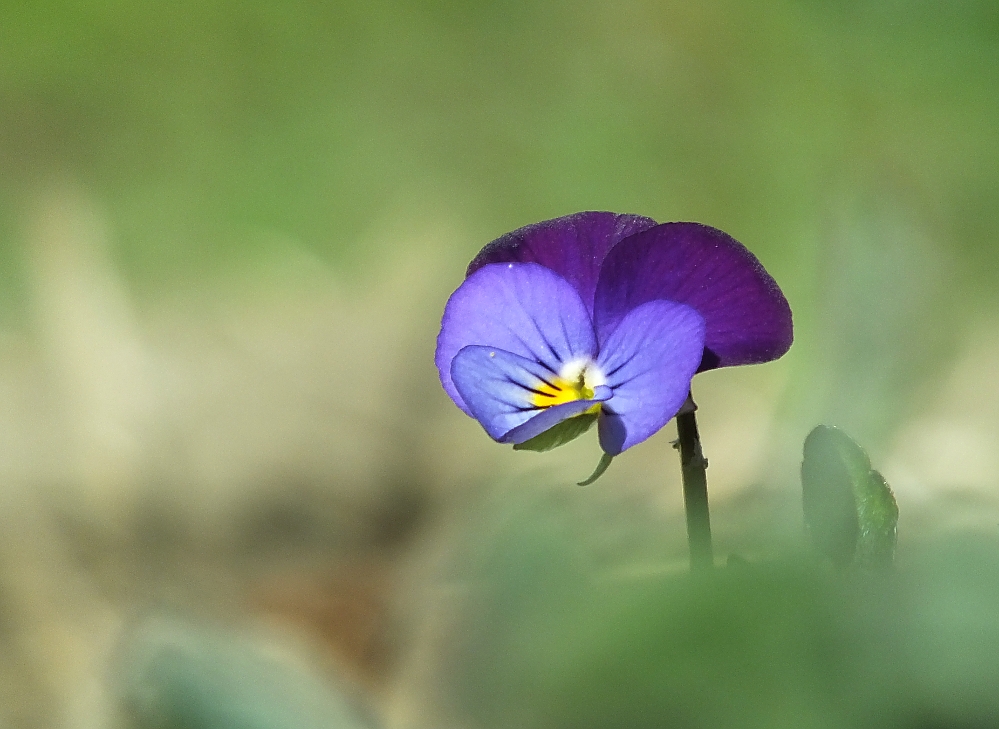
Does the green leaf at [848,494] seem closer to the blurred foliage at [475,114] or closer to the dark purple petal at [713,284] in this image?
the dark purple petal at [713,284]

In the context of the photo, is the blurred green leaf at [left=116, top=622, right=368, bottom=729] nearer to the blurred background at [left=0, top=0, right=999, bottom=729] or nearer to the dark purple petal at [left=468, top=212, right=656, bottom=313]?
the blurred background at [left=0, top=0, right=999, bottom=729]

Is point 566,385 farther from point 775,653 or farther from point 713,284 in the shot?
point 775,653

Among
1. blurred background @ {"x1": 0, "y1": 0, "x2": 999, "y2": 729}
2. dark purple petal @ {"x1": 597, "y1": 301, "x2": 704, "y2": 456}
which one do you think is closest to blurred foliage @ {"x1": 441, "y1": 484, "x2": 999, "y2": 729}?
blurred background @ {"x1": 0, "y1": 0, "x2": 999, "y2": 729}

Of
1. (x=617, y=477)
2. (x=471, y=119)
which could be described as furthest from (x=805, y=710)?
(x=471, y=119)

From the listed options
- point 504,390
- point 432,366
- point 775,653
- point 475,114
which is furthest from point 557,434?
point 475,114

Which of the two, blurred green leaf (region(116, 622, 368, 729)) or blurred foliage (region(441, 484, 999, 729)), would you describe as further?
blurred green leaf (region(116, 622, 368, 729))
